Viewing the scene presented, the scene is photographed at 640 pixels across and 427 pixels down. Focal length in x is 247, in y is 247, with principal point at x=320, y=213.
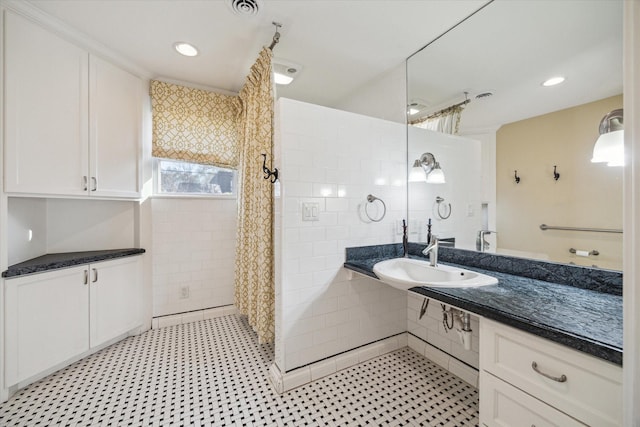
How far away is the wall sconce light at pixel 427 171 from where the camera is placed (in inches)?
79.2

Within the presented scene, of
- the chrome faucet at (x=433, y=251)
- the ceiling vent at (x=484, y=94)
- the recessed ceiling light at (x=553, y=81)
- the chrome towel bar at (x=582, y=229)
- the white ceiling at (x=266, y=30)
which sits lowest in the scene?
the chrome faucet at (x=433, y=251)

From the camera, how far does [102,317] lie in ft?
6.76

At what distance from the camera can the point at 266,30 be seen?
174 cm

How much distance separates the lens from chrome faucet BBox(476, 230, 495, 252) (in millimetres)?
1646

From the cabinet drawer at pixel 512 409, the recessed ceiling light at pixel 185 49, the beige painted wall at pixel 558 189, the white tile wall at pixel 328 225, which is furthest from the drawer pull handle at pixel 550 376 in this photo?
the recessed ceiling light at pixel 185 49

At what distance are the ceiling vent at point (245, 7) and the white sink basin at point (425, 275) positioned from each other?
1784mm

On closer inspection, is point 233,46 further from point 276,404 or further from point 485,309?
point 276,404

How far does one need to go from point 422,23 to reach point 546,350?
1.95 meters

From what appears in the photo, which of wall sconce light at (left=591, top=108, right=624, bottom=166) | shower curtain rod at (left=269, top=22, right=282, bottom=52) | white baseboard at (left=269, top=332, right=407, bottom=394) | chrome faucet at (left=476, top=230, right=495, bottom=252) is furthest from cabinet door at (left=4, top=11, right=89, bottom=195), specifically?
wall sconce light at (left=591, top=108, right=624, bottom=166)

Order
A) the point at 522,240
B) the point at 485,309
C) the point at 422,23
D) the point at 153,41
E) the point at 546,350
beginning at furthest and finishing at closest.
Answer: the point at 153,41 → the point at 422,23 → the point at 522,240 → the point at 485,309 → the point at 546,350

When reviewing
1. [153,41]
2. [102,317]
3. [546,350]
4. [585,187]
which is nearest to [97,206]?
[102,317]

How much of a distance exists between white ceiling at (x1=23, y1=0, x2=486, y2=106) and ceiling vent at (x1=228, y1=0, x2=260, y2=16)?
0.04 metres

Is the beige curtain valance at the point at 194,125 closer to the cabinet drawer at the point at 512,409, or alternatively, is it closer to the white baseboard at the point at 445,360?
the white baseboard at the point at 445,360

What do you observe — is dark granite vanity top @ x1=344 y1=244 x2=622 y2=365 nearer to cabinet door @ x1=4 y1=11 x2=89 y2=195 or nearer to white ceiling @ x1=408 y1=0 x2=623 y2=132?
white ceiling @ x1=408 y1=0 x2=623 y2=132
